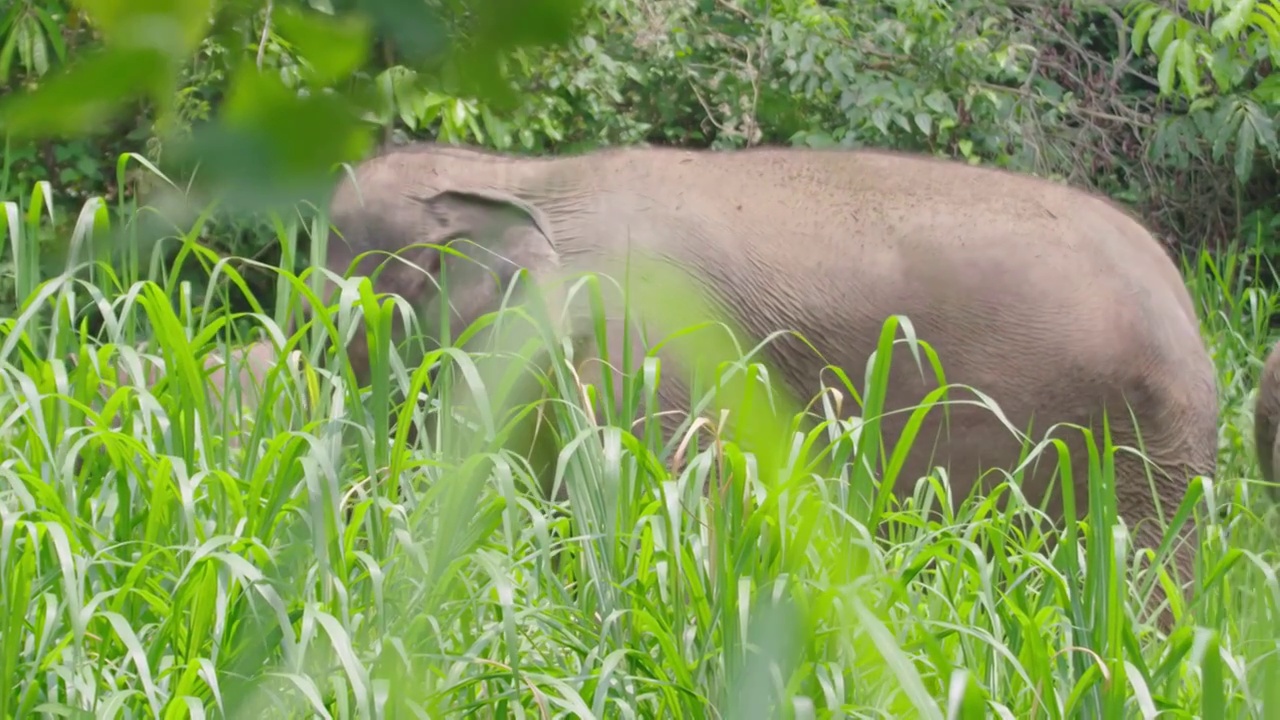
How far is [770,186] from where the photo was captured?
3.69 meters

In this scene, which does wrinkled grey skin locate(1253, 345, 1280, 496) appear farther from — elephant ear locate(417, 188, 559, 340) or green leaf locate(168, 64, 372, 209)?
green leaf locate(168, 64, 372, 209)

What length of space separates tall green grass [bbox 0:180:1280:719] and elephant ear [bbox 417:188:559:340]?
1.18 meters

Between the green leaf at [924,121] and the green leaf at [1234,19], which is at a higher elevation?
the green leaf at [1234,19]

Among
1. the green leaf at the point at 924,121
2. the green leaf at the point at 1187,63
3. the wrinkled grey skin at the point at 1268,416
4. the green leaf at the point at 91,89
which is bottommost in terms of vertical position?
the wrinkled grey skin at the point at 1268,416

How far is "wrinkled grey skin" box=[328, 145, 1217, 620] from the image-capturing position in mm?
3520

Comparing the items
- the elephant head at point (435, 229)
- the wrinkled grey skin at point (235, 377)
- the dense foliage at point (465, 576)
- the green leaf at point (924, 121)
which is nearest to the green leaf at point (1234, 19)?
the green leaf at point (924, 121)

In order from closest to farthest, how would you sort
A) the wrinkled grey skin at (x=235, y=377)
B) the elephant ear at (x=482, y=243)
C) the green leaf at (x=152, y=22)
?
the green leaf at (x=152, y=22) < the wrinkled grey skin at (x=235, y=377) < the elephant ear at (x=482, y=243)

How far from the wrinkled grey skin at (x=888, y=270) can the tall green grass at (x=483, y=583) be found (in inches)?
48.5

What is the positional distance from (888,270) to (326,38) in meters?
2.99

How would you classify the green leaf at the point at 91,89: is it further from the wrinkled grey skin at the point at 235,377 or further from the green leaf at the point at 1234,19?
the green leaf at the point at 1234,19

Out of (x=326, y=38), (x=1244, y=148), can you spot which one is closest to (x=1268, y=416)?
(x=1244, y=148)

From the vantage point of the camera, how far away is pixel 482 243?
3.54 metres

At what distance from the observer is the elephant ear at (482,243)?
11.4 ft

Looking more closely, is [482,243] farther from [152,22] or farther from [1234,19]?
[152,22]
